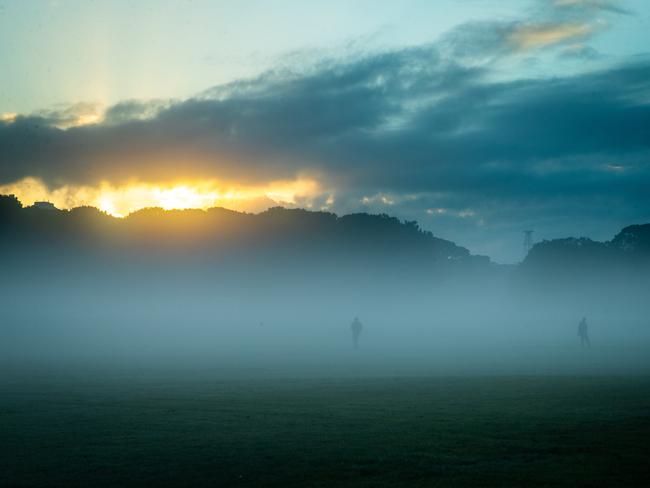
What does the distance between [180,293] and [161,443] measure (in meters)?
100

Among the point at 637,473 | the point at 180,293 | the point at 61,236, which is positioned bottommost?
the point at 637,473

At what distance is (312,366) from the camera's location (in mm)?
50750

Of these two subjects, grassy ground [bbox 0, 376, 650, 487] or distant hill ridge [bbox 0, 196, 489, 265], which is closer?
grassy ground [bbox 0, 376, 650, 487]

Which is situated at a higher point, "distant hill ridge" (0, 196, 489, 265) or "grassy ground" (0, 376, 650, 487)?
"distant hill ridge" (0, 196, 489, 265)

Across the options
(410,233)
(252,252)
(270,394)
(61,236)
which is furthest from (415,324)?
A: (270,394)

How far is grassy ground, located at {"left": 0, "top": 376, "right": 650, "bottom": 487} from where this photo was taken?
16750mm

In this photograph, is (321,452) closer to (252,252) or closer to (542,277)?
(252,252)

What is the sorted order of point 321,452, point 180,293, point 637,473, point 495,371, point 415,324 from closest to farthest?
point 637,473 → point 321,452 → point 495,371 → point 180,293 → point 415,324

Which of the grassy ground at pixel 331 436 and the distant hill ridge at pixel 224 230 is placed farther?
the distant hill ridge at pixel 224 230

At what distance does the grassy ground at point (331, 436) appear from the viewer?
16750 mm

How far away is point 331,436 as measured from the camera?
21.0m

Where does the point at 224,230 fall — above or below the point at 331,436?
above

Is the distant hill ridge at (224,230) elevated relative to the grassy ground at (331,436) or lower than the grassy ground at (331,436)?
elevated

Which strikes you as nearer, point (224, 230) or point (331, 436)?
point (331, 436)
